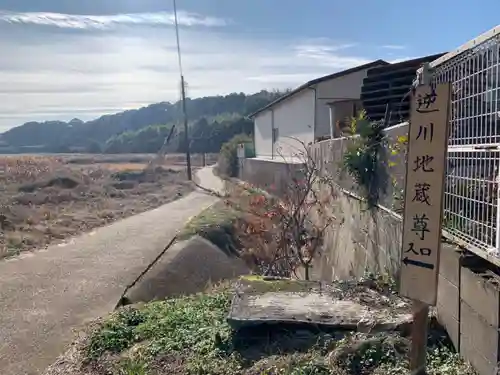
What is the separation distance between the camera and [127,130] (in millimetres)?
96812

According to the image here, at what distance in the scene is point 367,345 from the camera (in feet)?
12.2

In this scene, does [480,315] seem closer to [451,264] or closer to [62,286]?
[451,264]

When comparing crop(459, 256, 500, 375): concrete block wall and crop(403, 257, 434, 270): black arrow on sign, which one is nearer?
crop(403, 257, 434, 270): black arrow on sign

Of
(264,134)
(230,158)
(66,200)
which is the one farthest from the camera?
(230,158)

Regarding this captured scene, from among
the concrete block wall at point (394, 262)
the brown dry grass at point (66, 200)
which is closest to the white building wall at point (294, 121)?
the brown dry grass at point (66, 200)

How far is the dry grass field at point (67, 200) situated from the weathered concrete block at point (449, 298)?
10.7 metres

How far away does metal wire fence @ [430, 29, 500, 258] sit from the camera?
2.96 meters

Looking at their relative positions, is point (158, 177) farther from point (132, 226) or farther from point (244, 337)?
point (244, 337)

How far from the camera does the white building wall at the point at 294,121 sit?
17547 mm

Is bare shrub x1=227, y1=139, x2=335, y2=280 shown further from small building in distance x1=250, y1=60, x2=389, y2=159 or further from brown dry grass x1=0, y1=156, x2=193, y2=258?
brown dry grass x1=0, y1=156, x2=193, y2=258

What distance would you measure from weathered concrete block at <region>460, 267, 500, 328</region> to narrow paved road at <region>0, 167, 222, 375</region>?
461 centimetres

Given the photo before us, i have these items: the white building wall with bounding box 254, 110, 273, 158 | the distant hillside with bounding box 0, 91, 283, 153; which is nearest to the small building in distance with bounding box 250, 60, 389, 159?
the white building wall with bounding box 254, 110, 273, 158

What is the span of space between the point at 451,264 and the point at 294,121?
55.2 ft

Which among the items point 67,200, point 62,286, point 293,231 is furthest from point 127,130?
point 293,231
